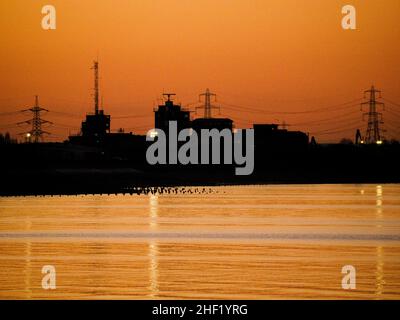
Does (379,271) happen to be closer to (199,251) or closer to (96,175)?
(199,251)

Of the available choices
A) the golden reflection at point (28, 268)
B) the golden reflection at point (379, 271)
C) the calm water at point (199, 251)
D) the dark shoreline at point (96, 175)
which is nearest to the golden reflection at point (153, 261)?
the calm water at point (199, 251)

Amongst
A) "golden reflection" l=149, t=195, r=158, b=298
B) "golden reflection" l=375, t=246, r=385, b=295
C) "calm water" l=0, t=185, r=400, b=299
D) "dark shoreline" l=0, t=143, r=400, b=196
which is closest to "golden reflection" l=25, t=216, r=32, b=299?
"calm water" l=0, t=185, r=400, b=299

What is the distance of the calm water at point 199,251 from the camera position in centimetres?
3284

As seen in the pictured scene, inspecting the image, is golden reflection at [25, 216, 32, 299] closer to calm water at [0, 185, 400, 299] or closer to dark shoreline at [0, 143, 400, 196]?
calm water at [0, 185, 400, 299]

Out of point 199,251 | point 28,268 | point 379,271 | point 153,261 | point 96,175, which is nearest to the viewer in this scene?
point 379,271

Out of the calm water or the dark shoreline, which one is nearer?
the calm water

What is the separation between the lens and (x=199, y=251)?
46906 millimetres

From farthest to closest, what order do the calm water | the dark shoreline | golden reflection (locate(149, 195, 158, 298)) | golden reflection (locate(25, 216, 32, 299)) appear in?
the dark shoreline < the calm water < golden reflection (locate(149, 195, 158, 298)) < golden reflection (locate(25, 216, 32, 299))

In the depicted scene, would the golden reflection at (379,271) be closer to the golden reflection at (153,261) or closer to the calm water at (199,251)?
the calm water at (199,251)

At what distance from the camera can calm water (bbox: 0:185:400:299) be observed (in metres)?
32.8

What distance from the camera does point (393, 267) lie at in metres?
39.3

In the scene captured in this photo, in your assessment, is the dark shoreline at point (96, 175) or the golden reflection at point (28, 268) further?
the dark shoreline at point (96, 175)

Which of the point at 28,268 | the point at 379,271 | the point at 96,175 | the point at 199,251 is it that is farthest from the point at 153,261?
the point at 96,175
